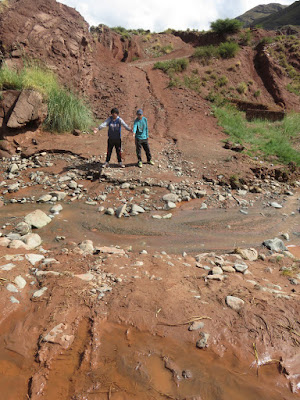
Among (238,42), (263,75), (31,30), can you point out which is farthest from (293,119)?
(31,30)

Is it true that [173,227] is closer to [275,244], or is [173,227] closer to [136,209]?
[136,209]

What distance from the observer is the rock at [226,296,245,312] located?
8.11ft

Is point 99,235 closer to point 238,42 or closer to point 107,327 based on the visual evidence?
point 107,327

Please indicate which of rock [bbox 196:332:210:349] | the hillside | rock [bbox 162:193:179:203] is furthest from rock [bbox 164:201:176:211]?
the hillside

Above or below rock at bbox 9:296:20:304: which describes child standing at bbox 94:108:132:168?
above

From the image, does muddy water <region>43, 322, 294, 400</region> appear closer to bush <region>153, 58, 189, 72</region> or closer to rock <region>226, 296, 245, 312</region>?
rock <region>226, 296, 245, 312</region>

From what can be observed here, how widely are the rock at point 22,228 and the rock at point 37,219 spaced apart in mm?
153

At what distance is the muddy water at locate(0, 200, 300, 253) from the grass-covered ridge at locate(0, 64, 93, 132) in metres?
3.90

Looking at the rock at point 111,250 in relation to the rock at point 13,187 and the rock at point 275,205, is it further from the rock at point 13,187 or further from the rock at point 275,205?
the rock at point 275,205

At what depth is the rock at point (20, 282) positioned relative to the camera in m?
2.63

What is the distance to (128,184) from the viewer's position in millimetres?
5980

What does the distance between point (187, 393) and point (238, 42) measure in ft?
76.4

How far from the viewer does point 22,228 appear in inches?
161

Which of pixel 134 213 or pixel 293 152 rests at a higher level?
pixel 293 152
